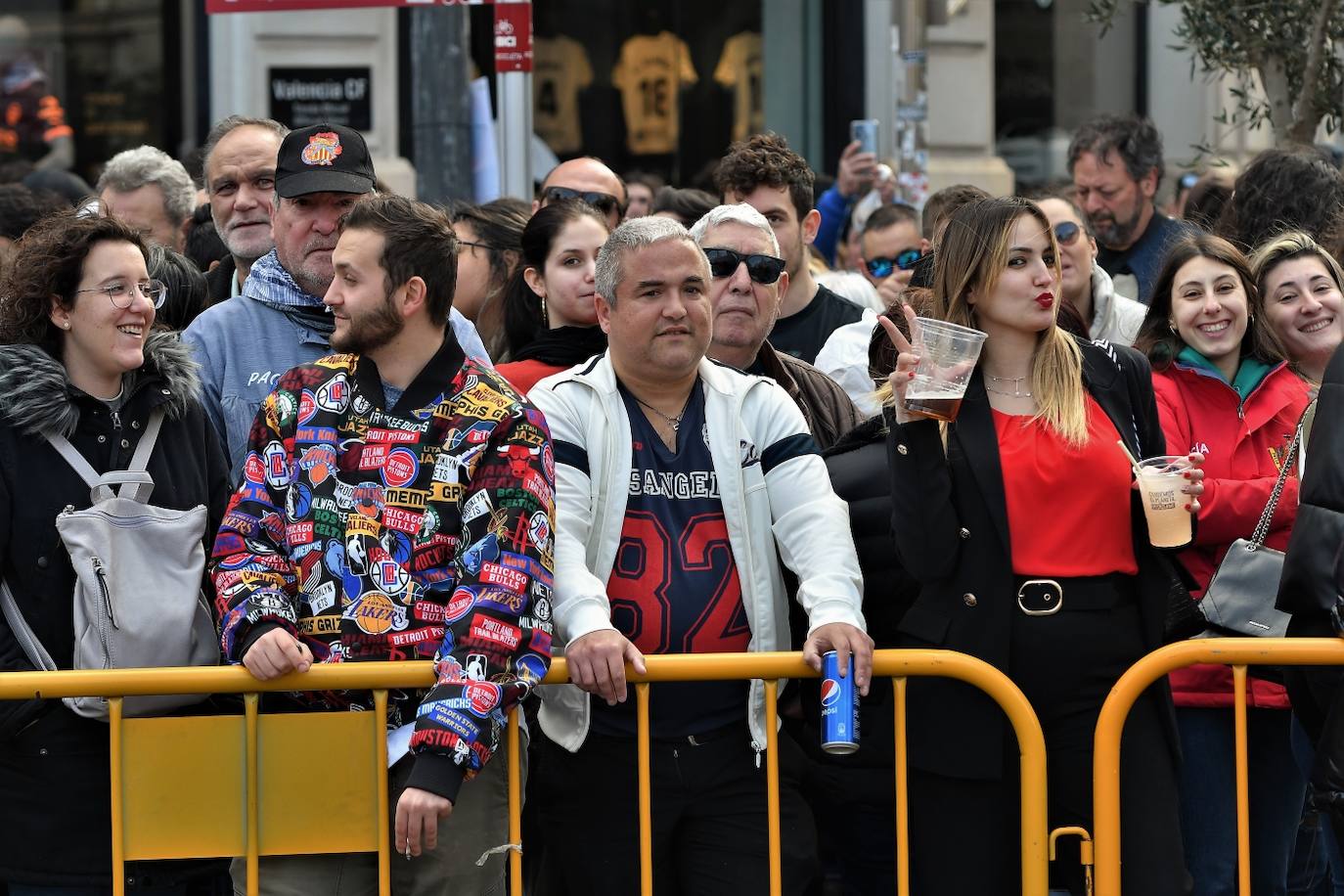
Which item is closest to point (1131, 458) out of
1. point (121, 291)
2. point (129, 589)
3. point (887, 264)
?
point (129, 589)

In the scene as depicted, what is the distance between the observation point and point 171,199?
6.83m

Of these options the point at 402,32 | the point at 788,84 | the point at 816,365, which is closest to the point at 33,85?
the point at 402,32

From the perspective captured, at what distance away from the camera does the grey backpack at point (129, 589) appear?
398 centimetres

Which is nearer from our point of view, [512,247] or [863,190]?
[512,247]

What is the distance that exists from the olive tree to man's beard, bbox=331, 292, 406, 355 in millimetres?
5159

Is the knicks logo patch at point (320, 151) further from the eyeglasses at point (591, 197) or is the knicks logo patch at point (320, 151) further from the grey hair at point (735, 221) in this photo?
the eyeglasses at point (591, 197)

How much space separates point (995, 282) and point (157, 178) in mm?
3726

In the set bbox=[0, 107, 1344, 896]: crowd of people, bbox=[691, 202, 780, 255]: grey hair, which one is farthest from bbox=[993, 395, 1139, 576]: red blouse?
bbox=[691, 202, 780, 255]: grey hair

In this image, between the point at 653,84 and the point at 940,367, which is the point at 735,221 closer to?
the point at 940,367

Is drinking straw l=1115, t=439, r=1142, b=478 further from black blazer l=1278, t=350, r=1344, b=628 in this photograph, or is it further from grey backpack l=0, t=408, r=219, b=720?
grey backpack l=0, t=408, r=219, b=720

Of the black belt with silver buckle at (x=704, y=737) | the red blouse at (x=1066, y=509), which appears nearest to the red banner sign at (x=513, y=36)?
the red blouse at (x=1066, y=509)

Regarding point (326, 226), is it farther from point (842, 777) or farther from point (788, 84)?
point (788, 84)

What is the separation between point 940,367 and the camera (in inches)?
157

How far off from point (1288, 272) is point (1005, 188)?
9.61 meters
